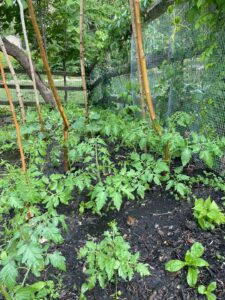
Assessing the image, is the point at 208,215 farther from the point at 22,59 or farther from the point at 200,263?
the point at 22,59

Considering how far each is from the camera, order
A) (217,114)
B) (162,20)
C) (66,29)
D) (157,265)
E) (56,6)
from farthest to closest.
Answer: (66,29) → (56,6) → (162,20) → (217,114) → (157,265)

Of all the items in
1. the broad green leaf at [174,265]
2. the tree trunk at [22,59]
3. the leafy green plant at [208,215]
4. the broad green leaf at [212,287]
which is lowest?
the broad green leaf at [212,287]

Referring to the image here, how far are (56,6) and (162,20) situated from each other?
3.22 metres

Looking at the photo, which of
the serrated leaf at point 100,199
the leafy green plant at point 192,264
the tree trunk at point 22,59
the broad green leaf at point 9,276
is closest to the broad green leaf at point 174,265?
the leafy green plant at point 192,264

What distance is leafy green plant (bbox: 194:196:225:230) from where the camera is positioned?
Answer: 2.12 metres

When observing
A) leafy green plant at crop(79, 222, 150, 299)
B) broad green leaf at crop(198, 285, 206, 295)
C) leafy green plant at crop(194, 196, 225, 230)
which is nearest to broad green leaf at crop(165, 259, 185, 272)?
broad green leaf at crop(198, 285, 206, 295)

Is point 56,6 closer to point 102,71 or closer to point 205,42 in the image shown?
point 102,71

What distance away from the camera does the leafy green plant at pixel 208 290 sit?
1.68 m

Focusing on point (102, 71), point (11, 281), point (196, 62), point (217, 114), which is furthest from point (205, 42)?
point (102, 71)

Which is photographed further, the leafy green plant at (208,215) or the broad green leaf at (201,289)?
the leafy green plant at (208,215)

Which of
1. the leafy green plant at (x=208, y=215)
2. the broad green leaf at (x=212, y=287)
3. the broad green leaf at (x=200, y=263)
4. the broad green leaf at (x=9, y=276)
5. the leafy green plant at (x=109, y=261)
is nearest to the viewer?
the broad green leaf at (x=9, y=276)

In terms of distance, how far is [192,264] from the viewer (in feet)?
6.00

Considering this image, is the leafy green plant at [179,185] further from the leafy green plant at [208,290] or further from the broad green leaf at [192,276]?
the leafy green plant at [208,290]

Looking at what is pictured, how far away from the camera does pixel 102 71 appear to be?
230 inches
